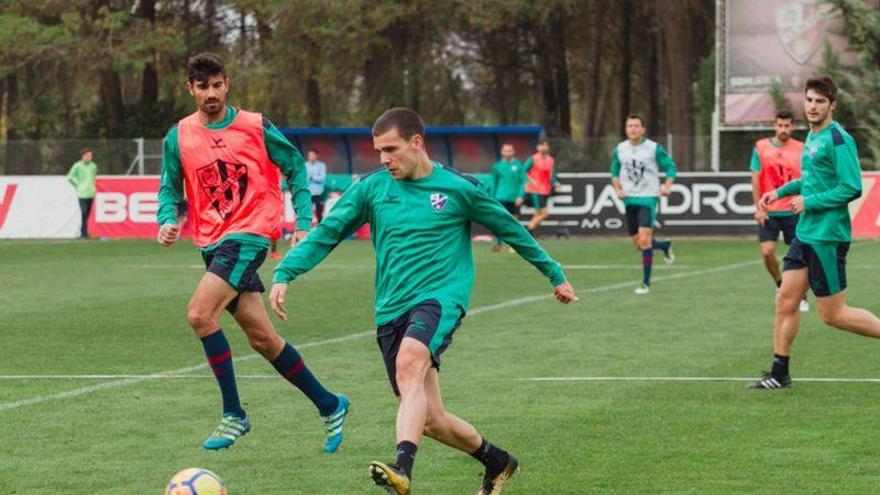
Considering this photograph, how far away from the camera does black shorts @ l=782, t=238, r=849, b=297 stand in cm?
1077

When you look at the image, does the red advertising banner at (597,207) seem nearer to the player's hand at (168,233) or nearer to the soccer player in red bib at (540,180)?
the soccer player in red bib at (540,180)

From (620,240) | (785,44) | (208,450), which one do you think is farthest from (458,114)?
(208,450)

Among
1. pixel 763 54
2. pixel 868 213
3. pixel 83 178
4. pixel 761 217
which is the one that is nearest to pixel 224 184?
pixel 761 217

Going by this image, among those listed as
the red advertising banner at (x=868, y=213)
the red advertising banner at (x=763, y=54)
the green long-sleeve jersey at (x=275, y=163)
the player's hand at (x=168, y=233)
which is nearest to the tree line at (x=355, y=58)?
the red advertising banner at (x=763, y=54)

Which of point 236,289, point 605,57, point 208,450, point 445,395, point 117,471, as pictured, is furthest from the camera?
point 605,57

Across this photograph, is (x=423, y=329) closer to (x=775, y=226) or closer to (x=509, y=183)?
(x=775, y=226)

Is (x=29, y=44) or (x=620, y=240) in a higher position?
(x=29, y=44)

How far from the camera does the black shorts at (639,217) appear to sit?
20.8 metres

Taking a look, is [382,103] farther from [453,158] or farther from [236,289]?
[236,289]

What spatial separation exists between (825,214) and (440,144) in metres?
30.5

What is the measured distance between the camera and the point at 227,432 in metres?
8.98

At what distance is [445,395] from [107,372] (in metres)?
2.67

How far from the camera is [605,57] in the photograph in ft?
173

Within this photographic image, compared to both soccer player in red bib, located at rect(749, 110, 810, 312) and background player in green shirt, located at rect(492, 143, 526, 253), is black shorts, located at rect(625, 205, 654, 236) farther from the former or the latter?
background player in green shirt, located at rect(492, 143, 526, 253)
